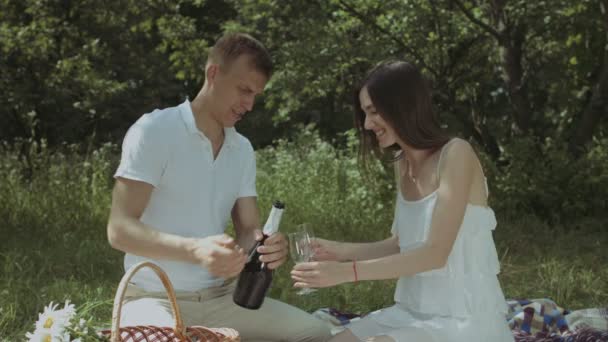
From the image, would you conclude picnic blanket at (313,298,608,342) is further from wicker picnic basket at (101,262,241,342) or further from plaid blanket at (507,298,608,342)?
wicker picnic basket at (101,262,241,342)

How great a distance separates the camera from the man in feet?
10.6

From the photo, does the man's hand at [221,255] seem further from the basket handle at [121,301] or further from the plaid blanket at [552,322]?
the plaid blanket at [552,322]

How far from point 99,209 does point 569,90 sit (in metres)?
6.41

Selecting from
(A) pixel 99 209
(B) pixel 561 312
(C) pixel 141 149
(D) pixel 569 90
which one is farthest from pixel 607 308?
(D) pixel 569 90

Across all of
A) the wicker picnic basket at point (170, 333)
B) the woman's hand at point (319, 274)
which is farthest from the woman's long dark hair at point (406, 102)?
the wicker picnic basket at point (170, 333)

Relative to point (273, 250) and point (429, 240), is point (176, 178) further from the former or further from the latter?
point (429, 240)

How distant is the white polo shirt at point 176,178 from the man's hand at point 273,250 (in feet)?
1.20

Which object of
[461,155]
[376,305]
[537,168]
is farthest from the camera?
[537,168]

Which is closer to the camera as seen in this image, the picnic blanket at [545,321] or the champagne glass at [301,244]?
the champagne glass at [301,244]

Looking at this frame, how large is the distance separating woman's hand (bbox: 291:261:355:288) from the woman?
3cm

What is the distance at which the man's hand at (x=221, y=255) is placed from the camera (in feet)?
9.56

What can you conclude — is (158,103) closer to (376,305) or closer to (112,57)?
(112,57)

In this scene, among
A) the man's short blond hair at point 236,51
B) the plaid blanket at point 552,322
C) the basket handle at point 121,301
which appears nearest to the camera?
the basket handle at point 121,301

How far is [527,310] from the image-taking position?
4.73 meters
